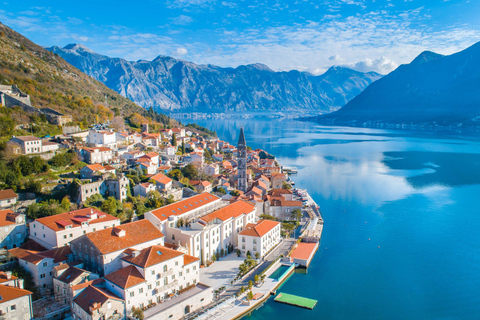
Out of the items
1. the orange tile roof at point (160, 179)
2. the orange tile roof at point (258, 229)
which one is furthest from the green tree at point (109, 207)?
the orange tile roof at point (258, 229)

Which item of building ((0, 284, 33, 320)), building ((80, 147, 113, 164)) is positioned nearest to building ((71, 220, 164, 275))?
building ((0, 284, 33, 320))

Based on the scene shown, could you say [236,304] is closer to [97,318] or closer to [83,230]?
[97,318]

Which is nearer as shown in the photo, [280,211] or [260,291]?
[260,291]

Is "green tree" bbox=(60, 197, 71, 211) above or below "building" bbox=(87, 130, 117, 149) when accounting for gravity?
below

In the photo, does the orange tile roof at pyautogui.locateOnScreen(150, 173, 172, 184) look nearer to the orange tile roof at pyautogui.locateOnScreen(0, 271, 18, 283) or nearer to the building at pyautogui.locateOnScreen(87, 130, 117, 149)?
the building at pyautogui.locateOnScreen(87, 130, 117, 149)

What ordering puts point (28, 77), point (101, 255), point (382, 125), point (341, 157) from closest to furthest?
point (101, 255) → point (28, 77) → point (341, 157) → point (382, 125)

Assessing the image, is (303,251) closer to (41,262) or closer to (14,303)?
(41,262)

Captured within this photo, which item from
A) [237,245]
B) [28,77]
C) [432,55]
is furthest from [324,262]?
[432,55]
